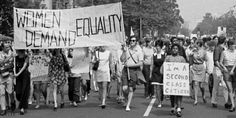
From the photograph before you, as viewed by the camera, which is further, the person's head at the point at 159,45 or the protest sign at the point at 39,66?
the person's head at the point at 159,45

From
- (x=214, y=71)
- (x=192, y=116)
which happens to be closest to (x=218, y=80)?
(x=214, y=71)

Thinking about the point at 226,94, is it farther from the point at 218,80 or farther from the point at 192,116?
the point at 192,116

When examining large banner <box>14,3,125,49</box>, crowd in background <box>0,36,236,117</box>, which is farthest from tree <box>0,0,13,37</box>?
large banner <box>14,3,125,49</box>

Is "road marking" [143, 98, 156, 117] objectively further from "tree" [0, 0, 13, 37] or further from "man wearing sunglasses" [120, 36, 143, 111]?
"tree" [0, 0, 13, 37]

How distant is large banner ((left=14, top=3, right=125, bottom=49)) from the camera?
1160cm

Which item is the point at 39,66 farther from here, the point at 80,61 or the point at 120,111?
the point at 120,111

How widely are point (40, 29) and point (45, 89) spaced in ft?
6.21

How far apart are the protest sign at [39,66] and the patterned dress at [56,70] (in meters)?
0.44

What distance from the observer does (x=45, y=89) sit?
41.5 feet

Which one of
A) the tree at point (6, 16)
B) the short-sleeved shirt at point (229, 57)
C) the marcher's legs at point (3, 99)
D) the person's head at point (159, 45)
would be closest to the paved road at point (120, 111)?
the marcher's legs at point (3, 99)

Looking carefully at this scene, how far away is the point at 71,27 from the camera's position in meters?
11.9

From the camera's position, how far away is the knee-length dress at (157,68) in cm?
1264

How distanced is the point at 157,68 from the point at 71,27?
2816 mm

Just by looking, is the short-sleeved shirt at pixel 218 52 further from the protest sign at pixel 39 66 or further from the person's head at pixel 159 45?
the protest sign at pixel 39 66
